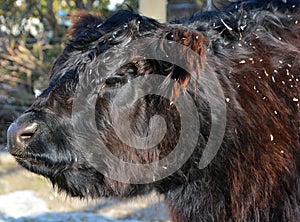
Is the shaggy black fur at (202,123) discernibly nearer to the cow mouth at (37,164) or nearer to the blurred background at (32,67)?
the cow mouth at (37,164)

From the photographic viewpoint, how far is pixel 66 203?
6.75 m

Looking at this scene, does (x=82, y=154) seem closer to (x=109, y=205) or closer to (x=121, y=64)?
(x=121, y=64)

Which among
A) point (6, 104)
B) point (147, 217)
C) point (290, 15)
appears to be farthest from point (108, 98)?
point (6, 104)

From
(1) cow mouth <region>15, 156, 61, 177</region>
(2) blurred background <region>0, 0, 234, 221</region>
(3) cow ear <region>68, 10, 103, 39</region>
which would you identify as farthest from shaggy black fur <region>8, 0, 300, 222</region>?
(2) blurred background <region>0, 0, 234, 221</region>

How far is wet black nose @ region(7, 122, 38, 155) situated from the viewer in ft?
8.87

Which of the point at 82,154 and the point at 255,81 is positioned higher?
the point at 255,81

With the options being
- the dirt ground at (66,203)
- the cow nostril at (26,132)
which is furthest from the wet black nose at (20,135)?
the dirt ground at (66,203)

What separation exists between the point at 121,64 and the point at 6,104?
5.85 meters

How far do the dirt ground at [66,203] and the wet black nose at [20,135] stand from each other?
11.3 feet

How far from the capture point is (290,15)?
3143 millimetres

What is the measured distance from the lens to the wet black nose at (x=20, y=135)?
8.87 ft

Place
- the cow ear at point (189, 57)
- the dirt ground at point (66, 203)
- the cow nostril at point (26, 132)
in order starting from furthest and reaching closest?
the dirt ground at point (66, 203), the cow ear at point (189, 57), the cow nostril at point (26, 132)

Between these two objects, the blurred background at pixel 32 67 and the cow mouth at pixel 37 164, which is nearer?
the cow mouth at pixel 37 164

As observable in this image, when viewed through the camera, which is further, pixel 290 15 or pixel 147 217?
pixel 147 217
